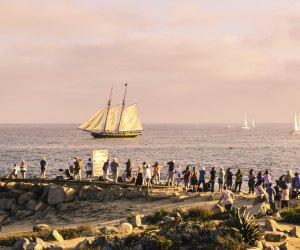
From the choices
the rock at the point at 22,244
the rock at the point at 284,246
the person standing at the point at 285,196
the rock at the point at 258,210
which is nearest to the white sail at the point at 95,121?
the person standing at the point at 285,196

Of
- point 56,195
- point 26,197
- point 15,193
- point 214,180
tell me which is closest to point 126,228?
point 214,180

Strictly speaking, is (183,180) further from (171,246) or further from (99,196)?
(171,246)

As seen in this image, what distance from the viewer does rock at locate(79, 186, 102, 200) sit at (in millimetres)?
30397

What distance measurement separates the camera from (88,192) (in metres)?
30.7

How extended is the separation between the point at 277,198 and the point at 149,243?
1278cm

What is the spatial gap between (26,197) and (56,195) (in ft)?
9.81

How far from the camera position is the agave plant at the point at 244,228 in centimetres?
1625

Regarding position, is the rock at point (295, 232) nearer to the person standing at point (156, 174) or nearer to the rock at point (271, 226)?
the rock at point (271, 226)

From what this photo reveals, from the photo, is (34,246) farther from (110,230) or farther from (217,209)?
(217,209)

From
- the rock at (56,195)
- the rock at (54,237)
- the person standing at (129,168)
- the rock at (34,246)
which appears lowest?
the rock at (56,195)

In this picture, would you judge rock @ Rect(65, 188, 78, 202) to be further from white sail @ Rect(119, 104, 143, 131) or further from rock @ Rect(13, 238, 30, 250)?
white sail @ Rect(119, 104, 143, 131)

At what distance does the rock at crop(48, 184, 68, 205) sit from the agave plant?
15.9 metres

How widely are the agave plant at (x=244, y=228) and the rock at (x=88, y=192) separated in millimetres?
14833

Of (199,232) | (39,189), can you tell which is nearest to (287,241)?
(199,232)
